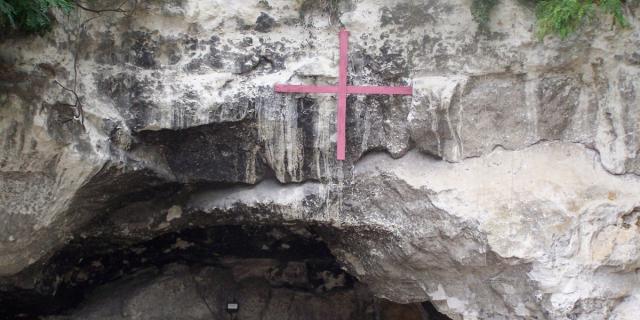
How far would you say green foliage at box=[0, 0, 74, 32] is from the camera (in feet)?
7.79

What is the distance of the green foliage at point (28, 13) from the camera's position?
238 cm

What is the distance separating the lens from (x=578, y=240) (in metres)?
2.73

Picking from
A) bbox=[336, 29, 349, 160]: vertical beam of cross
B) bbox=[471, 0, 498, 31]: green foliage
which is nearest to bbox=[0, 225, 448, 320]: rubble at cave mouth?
bbox=[336, 29, 349, 160]: vertical beam of cross

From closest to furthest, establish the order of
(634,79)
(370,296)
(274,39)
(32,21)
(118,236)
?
(32,21), (634,79), (274,39), (118,236), (370,296)

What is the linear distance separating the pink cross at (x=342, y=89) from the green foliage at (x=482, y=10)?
408 mm

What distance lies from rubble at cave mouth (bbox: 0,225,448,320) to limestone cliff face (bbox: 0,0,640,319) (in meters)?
0.72

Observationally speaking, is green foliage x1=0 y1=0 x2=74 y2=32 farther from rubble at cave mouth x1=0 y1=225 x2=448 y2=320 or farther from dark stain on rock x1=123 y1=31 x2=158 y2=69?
rubble at cave mouth x1=0 y1=225 x2=448 y2=320

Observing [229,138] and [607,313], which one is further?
[229,138]

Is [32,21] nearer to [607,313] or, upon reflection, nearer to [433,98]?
[433,98]

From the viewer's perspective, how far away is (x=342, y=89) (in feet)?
9.32

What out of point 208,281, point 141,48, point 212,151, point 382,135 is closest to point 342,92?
point 382,135

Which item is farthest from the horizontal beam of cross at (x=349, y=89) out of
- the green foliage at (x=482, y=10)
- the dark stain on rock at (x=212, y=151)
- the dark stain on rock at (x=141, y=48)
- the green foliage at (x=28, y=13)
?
the green foliage at (x=28, y=13)

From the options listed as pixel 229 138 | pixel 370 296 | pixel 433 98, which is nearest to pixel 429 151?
pixel 433 98

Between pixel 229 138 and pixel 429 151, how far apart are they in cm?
92
